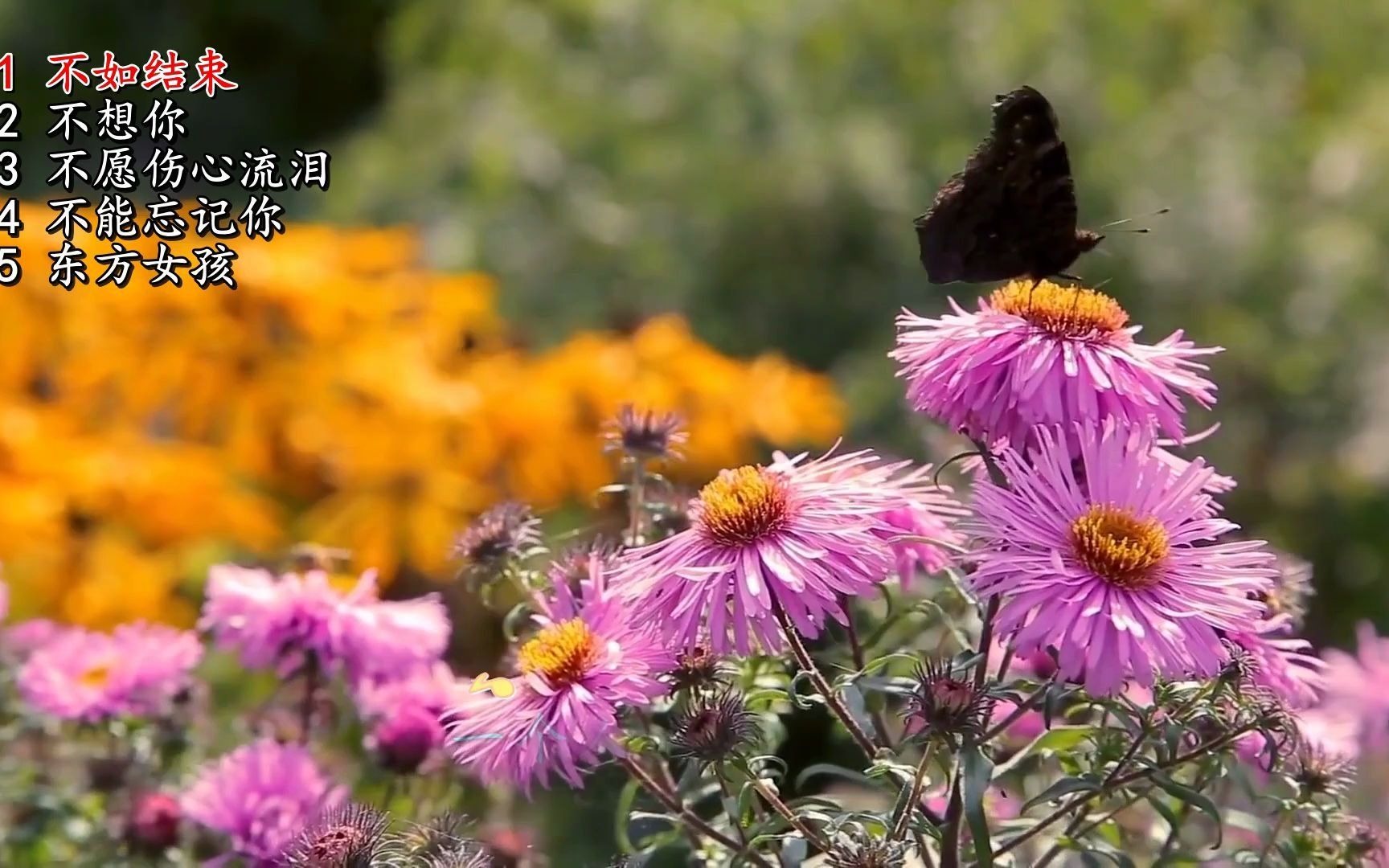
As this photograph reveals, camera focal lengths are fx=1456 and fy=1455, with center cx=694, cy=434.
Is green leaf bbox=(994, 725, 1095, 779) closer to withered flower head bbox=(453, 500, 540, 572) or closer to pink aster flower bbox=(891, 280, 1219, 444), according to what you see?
pink aster flower bbox=(891, 280, 1219, 444)

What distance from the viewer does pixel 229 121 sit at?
4.14 m

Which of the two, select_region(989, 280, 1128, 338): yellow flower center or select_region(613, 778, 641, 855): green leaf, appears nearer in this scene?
select_region(989, 280, 1128, 338): yellow flower center

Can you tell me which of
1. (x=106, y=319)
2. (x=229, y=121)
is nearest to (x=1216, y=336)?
(x=106, y=319)

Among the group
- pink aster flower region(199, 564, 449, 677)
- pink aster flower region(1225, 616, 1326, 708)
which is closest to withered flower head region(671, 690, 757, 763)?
pink aster flower region(1225, 616, 1326, 708)

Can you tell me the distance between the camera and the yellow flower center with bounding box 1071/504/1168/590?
0.62 meters

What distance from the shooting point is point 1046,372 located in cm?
65

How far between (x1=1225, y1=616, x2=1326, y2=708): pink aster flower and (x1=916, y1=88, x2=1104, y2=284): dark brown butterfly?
21 centimetres

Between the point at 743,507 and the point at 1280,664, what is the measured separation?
0.28m

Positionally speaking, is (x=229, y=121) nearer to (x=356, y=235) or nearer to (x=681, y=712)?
(x=356, y=235)

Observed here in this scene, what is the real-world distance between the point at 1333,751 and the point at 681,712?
413 mm

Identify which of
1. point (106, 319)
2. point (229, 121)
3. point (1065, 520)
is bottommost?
point (1065, 520)

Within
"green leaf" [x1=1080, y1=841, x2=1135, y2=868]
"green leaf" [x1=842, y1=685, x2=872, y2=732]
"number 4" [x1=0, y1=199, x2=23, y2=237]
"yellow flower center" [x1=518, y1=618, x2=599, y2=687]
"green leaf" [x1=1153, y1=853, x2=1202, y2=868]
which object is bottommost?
"green leaf" [x1=1153, y1=853, x2=1202, y2=868]

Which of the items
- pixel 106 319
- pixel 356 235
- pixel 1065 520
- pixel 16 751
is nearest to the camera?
pixel 1065 520

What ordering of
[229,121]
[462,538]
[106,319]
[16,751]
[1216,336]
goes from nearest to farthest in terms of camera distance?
[462,538] → [16,751] → [106,319] → [1216,336] → [229,121]
